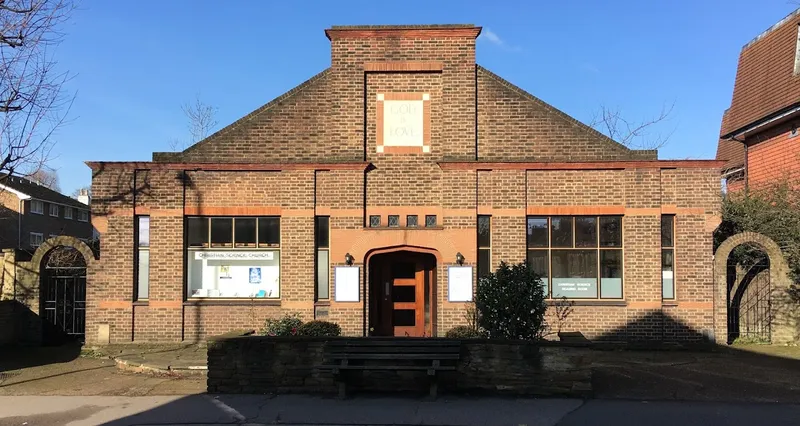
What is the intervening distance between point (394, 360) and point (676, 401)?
4.01m

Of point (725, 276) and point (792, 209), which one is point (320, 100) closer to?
point (725, 276)

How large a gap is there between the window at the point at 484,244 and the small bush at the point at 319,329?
346 centimetres

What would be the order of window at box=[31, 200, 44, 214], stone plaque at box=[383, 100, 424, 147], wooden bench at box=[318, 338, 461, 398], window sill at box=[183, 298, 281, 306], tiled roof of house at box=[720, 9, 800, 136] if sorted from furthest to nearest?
window at box=[31, 200, 44, 214], tiled roof of house at box=[720, 9, 800, 136], stone plaque at box=[383, 100, 424, 147], window sill at box=[183, 298, 281, 306], wooden bench at box=[318, 338, 461, 398]

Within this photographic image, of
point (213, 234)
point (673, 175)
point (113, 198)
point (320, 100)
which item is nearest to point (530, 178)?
point (673, 175)

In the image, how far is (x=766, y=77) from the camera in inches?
763

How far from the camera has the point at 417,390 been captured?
838cm

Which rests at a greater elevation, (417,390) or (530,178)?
(530,178)

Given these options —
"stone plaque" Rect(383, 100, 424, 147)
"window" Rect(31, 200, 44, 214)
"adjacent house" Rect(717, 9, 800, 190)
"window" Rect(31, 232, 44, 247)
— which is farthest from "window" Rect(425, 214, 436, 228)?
"window" Rect(31, 200, 44, 214)

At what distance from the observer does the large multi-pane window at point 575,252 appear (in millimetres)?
12922

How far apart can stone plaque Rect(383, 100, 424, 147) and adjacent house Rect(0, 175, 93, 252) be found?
95.2ft

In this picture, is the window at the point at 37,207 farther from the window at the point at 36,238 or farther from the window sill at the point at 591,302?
the window sill at the point at 591,302

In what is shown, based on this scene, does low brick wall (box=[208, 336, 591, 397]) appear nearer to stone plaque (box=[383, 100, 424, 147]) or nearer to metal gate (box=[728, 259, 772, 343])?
stone plaque (box=[383, 100, 424, 147])

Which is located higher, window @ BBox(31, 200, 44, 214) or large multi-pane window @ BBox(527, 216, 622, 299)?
window @ BBox(31, 200, 44, 214)

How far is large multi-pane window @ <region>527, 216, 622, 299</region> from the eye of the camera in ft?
42.4
